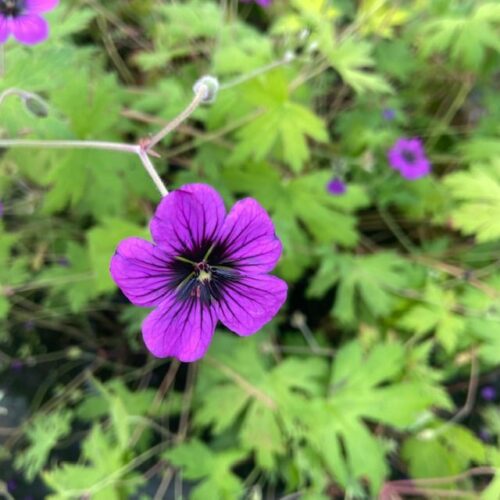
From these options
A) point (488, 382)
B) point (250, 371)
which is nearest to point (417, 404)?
point (250, 371)

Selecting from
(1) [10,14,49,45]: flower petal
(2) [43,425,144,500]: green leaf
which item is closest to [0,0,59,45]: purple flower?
(1) [10,14,49,45]: flower petal

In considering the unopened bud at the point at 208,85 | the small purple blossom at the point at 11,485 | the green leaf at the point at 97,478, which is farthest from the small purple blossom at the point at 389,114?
the small purple blossom at the point at 11,485

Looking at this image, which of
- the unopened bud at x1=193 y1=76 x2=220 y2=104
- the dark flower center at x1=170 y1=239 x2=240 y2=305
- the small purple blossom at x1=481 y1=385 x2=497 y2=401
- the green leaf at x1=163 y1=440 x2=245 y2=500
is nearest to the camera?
the dark flower center at x1=170 y1=239 x2=240 y2=305

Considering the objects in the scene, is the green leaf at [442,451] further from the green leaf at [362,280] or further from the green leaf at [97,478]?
the green leaf at [97,478]

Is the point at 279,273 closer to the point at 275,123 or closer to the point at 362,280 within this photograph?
the point at 362,280

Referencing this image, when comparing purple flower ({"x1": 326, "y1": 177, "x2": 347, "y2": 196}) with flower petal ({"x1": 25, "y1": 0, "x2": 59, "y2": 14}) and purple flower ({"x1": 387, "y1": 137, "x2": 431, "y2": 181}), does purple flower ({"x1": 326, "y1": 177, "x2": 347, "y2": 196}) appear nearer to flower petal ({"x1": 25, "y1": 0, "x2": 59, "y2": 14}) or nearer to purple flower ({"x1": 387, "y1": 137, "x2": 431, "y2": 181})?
purple flower ({"x1": 387, "y1": 137, "x2": 431, "y2": 181})

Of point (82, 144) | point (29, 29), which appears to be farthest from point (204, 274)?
point (29, 29)
